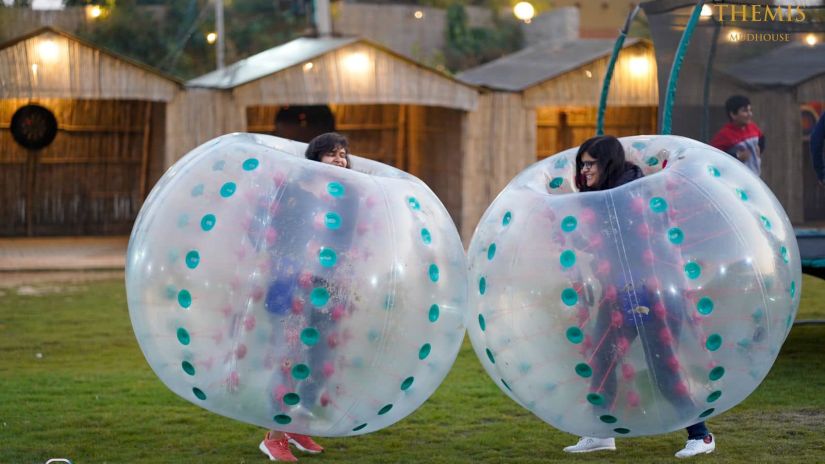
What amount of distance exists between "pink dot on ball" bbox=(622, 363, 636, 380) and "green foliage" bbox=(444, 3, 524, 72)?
2417 centimetres

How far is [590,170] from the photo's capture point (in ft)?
16.1

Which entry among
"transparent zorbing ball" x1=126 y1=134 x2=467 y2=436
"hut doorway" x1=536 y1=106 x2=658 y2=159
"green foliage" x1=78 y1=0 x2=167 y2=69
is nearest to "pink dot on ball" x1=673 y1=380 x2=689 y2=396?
"transparent zorbing ball" x1=126 y1=134 x2=467 y2=436

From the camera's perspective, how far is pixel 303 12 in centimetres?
2764

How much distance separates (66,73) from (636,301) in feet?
36.1

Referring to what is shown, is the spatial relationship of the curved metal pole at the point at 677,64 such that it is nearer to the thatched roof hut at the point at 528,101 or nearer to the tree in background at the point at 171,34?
the thatched roof hut at the point at 528,101

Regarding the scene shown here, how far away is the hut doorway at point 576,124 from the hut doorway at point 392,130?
5.28 feet

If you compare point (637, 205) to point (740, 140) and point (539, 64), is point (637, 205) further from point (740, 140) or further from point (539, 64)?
point (539, 64)

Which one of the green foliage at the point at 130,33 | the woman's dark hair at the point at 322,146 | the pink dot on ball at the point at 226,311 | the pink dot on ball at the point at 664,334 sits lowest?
the pink dot on ball at the point at 664,334

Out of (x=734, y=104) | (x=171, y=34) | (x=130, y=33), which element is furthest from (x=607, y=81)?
(x=171, y=34)

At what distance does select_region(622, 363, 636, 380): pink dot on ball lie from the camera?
14.4 ft

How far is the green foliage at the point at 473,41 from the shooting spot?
2831 cm

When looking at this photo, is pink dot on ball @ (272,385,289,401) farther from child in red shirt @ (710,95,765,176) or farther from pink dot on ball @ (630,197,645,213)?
child in red shirt @ (710,95,765,176)

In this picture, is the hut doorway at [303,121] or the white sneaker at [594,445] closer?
the white sneaker at [594,445]

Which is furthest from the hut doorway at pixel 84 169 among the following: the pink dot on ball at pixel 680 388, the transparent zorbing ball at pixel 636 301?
the pink dot on ball at pixel 680 388
